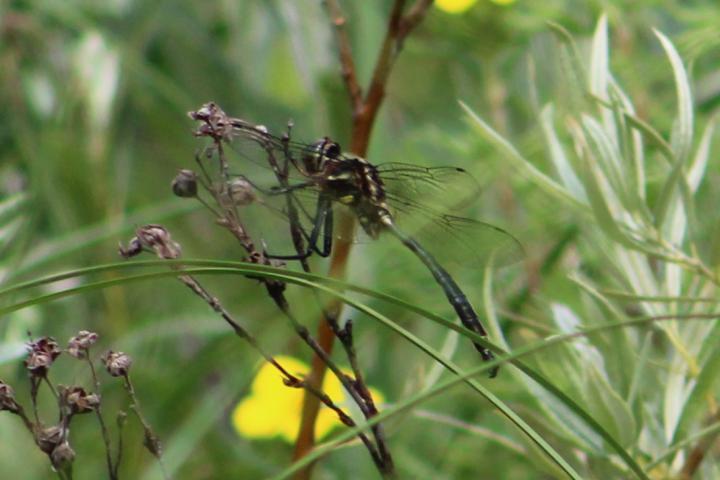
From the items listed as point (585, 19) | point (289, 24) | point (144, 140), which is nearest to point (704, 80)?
point (585, 19)

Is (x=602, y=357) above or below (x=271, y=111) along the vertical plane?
below

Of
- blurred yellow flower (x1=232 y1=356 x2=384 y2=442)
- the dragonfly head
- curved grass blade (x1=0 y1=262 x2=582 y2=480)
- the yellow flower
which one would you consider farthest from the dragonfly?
the yellow flower

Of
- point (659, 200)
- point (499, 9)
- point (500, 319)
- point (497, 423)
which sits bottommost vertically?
point (497, 423)

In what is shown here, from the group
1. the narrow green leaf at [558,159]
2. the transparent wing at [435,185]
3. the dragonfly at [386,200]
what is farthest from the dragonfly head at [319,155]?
the narrow green leaf at [558,159]

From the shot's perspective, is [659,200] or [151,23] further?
[151,23]

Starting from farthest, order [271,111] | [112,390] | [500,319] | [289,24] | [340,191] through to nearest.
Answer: [271,111] → [289,24] → [112,390] → [500,319] → [340,191]

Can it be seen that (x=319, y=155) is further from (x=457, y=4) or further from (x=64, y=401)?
(x=457, y=4)

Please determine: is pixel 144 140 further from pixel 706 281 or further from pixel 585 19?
pixel 706 281

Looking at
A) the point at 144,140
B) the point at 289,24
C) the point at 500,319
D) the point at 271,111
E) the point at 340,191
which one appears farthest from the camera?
the point at 144,140
